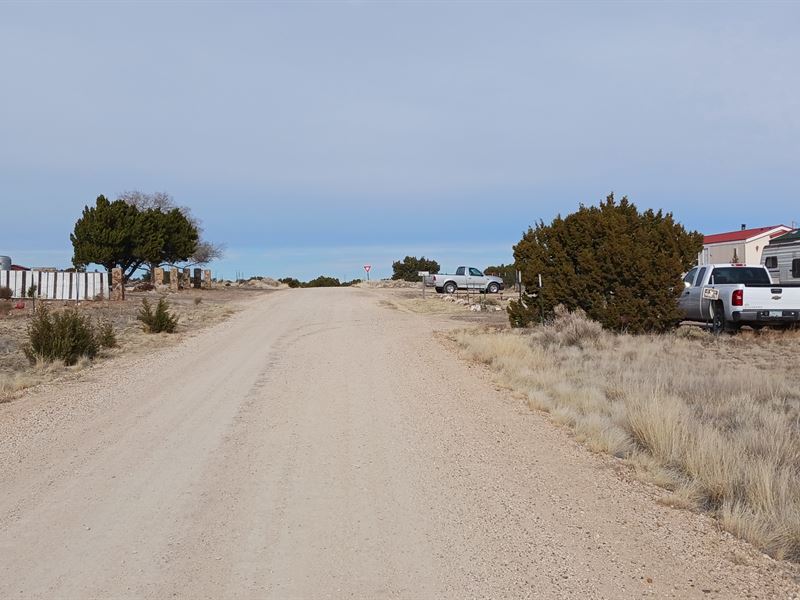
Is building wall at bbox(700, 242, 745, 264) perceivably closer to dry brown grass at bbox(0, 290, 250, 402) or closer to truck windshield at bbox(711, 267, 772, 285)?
truck windshield at bbox(711, 267, 772, 285)

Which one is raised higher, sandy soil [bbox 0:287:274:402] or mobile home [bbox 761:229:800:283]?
mobile home [bbox 761:229:800:283]

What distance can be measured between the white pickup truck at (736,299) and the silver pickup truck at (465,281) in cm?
2473

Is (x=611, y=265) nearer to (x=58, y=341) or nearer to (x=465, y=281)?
(x=58, y=341)

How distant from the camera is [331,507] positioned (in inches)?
214

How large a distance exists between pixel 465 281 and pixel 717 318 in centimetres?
2727

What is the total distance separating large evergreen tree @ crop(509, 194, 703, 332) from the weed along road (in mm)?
9701

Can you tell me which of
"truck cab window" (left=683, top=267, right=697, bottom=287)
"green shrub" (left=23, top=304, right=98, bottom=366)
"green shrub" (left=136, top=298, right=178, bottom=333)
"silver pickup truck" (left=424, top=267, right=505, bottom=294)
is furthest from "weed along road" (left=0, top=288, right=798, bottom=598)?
"silver pickup truck" (left=424, top=267, right=505, bottom=294)

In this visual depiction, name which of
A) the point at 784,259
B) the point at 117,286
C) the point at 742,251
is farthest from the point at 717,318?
the point at 742,251

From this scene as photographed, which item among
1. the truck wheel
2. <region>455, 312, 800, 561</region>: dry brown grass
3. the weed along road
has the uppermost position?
the truck wheel

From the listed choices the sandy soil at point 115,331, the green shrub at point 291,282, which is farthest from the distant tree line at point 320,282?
the sandy soil at point 115,331

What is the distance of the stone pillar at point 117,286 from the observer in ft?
111

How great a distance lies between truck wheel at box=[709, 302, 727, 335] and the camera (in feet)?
60.2

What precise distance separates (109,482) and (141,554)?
1.87m

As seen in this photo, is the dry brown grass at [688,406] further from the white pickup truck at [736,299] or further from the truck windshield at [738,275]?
the truck windshield at [738,275]
